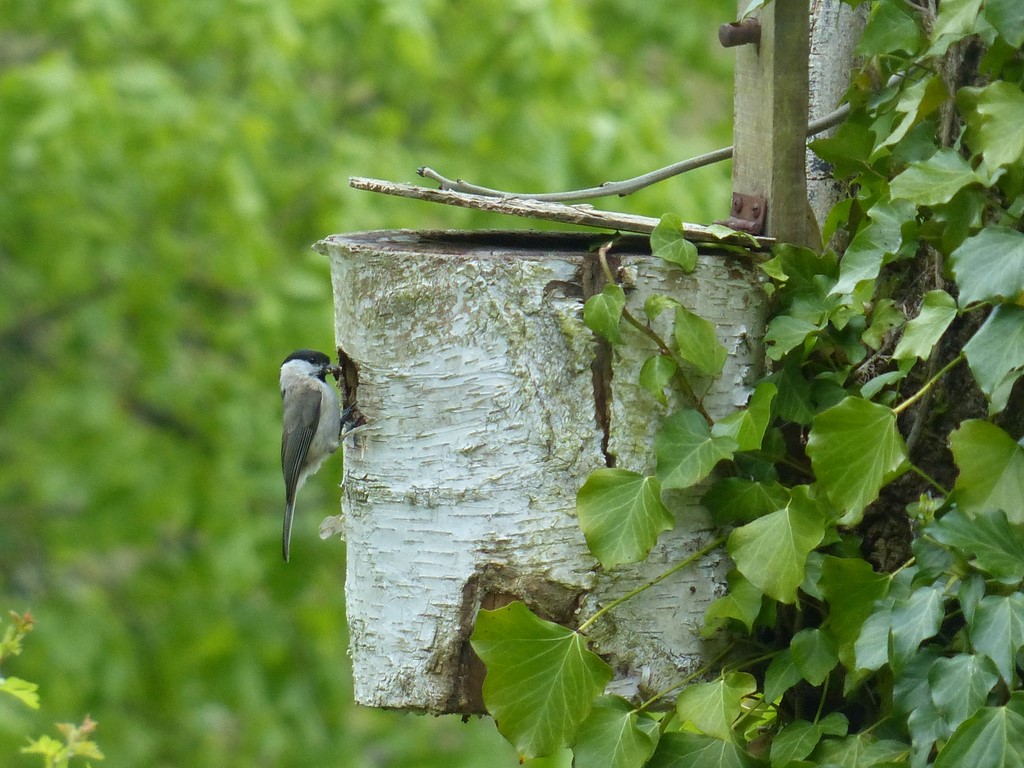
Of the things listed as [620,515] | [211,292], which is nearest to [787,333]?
[620,515]

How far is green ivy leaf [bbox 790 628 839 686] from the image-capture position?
171 cm

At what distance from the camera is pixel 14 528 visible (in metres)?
5.97

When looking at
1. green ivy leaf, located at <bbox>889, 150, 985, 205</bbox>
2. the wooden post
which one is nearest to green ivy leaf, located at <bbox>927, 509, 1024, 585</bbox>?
green ivy leaf, located at <bbox>889, 150, 985, 205</bbox>

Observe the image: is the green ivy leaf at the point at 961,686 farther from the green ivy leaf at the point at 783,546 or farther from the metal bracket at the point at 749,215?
the metal bracket at the point at 749,215

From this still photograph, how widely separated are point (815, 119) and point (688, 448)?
78 centimetres

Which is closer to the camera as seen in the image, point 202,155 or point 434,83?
point 202,155

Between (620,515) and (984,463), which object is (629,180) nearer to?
(620,515)

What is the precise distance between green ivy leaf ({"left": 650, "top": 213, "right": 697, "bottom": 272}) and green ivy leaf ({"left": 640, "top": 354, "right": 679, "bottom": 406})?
0.16 m

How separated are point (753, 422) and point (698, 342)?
6.7 inches

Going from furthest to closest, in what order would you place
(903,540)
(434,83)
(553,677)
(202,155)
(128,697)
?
1. (434,83)
2. (128,697)
3. (202,155)
4. (903,540)
5. (553,677)

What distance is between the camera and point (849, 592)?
160 cm

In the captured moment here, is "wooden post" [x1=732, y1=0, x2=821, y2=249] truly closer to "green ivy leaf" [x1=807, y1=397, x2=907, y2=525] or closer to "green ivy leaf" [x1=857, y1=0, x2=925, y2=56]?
"green ivy leaf" [x1=857, y1=0, x2=925, y2=56]

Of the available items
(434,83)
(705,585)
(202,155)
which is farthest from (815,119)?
(434,83)

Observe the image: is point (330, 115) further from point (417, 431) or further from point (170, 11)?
point (417, 431)
